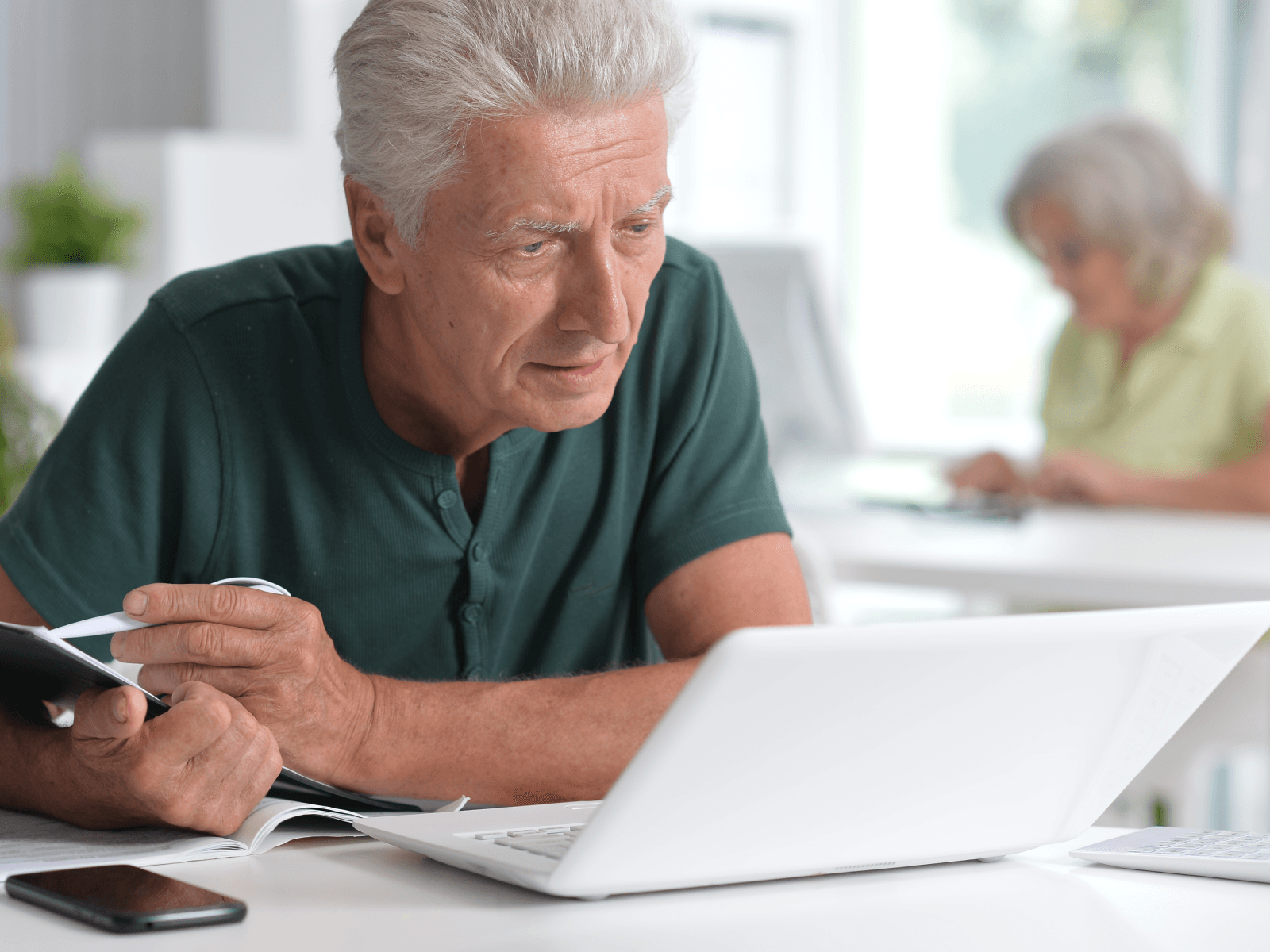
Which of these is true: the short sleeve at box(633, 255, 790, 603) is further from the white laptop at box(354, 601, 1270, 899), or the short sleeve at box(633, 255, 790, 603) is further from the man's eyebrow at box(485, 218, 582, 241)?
the white laptop at box(354, 601, 1270, 899)

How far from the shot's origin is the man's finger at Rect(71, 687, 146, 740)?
780mm

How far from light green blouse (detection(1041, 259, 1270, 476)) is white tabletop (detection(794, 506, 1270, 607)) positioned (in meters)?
0.44

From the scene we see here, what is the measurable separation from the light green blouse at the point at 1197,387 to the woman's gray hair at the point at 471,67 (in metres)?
2.04

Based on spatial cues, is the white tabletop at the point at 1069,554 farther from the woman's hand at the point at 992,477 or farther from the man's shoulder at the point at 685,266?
the man's shoulder at the point at 685,266

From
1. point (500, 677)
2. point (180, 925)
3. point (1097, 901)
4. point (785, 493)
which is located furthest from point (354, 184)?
point (785, 493)

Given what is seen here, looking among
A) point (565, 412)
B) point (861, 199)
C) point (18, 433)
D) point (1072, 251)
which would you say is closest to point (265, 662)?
point (565, 412)

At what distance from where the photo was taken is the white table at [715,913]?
0.65 meters

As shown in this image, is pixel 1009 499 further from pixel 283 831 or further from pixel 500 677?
pixel 283 831

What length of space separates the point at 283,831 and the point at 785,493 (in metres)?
1.80

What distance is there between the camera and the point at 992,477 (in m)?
2.57

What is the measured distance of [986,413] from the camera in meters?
5.30

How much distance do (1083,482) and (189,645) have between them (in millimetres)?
1968

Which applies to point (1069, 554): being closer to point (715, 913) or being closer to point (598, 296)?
point (598, 296)

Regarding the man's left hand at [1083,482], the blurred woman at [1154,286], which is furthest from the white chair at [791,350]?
the blurred woman at [1154,286]
